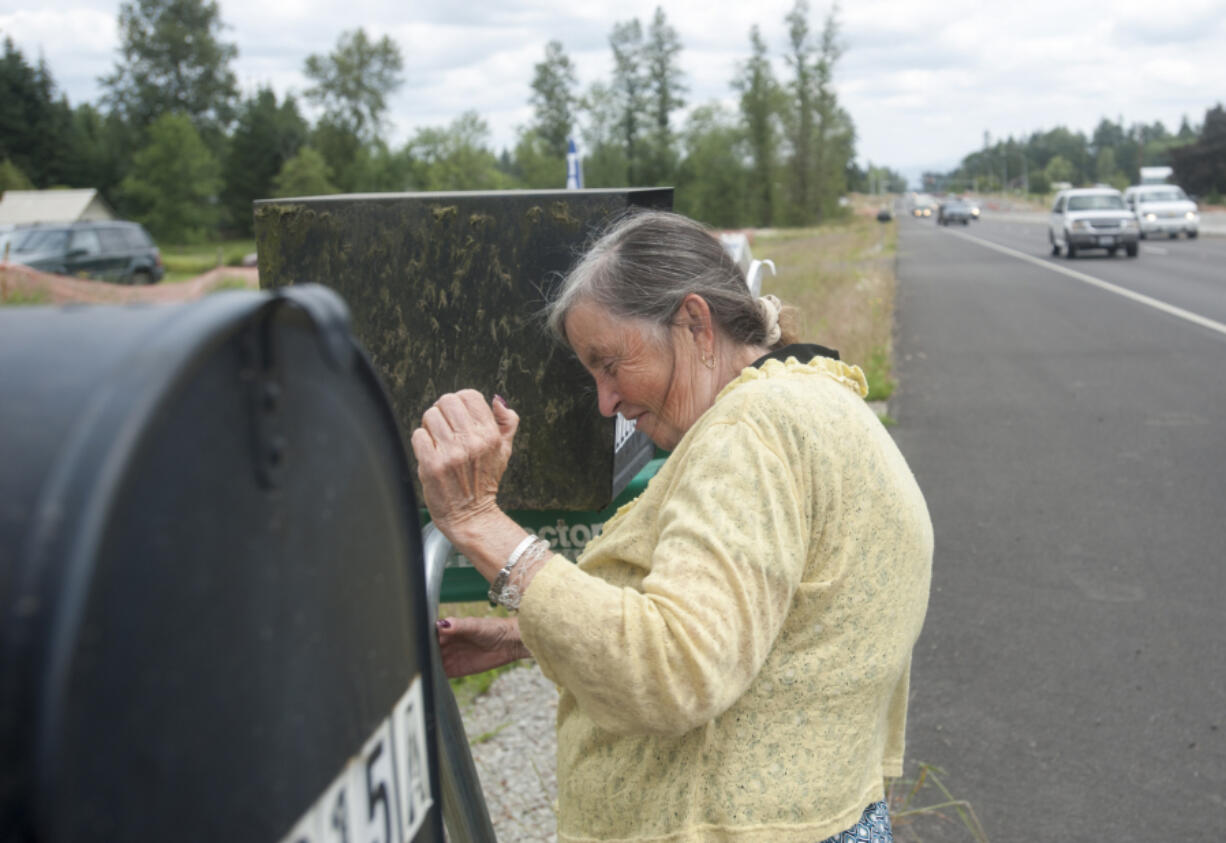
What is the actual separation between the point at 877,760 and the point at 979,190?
192 metres

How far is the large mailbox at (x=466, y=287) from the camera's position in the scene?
90.3 inches

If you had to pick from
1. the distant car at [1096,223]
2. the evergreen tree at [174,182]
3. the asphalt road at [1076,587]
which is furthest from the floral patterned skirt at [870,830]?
the evergreen tree at [174,182]

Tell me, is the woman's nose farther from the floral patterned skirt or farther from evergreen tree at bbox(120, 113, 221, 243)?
evergreen tree at bbox(120, 113, 221, 243)

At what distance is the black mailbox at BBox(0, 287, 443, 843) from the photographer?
63 cm

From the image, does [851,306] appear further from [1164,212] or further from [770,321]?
[1164,212]

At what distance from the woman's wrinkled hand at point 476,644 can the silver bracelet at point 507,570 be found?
1.51ft

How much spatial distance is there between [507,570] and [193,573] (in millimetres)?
856

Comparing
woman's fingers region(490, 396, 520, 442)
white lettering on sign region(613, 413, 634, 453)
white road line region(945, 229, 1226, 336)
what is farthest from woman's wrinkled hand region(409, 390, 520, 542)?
white road line region(945, 229, 1226, 336)

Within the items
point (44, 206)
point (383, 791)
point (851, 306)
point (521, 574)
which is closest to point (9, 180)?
point (44, 206)

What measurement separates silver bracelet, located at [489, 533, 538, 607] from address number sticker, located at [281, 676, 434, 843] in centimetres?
39

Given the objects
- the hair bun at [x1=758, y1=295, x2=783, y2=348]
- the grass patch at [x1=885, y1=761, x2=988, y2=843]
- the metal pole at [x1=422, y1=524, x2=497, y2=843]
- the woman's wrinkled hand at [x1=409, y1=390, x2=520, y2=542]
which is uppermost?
the hair bun at [x1=758, y1=295, x2=783, y2=348]

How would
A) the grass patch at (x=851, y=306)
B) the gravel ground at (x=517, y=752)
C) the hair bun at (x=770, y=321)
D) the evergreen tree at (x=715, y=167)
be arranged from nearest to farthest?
1. the hair bun at (x=770, y=321)
2. the gravel ground at (x=517, y=752)
3. the grass patch at (x=851, y=306)
4. the evergreen tree at (x=715, y=167)

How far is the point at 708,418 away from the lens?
163 cm

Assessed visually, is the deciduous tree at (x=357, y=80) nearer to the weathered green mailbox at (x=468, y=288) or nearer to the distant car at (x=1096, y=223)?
the distant car at (x=1096, y=223)
